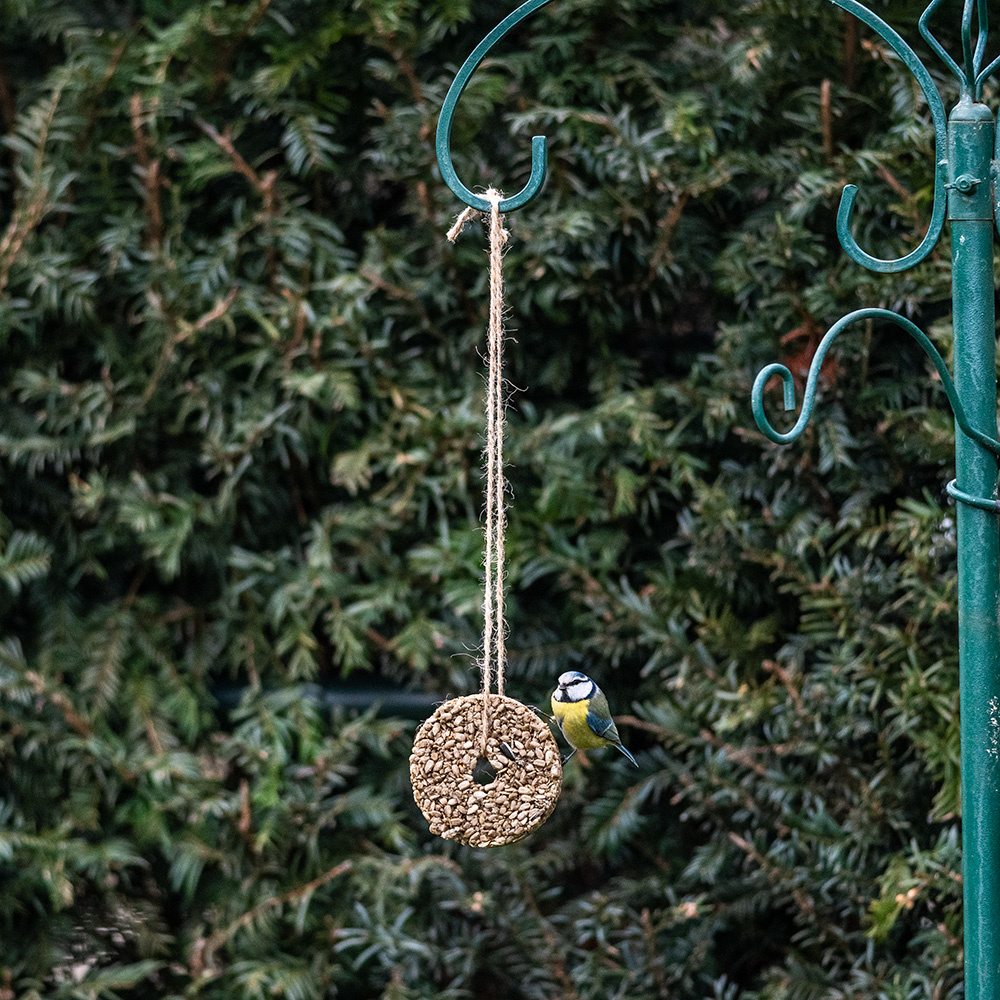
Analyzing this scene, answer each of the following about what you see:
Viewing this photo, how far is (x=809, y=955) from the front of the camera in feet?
5.71

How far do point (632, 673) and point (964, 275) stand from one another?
1178mm

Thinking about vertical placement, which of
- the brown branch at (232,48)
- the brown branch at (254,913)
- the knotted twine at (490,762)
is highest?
the brown branch at (232,48)

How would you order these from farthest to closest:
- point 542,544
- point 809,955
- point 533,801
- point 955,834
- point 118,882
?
point 118,882
point 542,544
point 809,955
point 955,834
point 533,801

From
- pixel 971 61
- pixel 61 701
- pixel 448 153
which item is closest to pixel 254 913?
pixel 61 701

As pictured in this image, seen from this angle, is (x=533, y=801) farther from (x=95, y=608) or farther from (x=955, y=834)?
(x=95, y=608)

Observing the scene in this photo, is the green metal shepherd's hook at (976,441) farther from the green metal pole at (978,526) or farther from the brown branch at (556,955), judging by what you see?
the brown branch at (556,955)

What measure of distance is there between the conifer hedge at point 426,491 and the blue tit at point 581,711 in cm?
55

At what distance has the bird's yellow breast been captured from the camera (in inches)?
44.5

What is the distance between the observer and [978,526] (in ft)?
2.90

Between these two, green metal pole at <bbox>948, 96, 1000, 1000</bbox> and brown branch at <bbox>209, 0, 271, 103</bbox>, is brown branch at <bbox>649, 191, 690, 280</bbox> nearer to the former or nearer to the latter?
brown branch at <bbox>209, 0, 271, 103</bbox>

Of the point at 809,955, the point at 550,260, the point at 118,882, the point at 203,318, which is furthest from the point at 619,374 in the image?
the point at 118,882

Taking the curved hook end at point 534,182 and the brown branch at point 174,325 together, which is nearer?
the curved hook end at point 534,182

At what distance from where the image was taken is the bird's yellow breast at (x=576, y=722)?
113 cm

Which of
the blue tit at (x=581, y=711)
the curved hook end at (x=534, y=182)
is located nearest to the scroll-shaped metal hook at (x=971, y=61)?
the curved hook end at (x=534, y=182)
